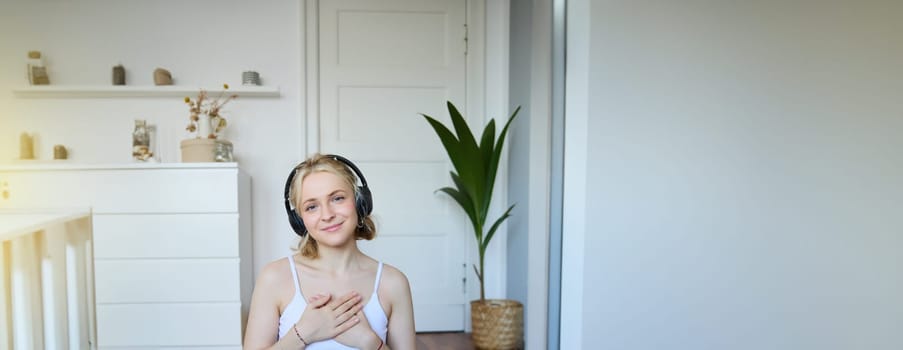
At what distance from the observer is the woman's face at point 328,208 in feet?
3.45

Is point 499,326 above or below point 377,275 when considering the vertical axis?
below

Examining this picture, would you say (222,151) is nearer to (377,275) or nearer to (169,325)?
(169,325)

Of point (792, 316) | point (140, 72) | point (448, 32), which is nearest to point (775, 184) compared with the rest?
point (792, 316)

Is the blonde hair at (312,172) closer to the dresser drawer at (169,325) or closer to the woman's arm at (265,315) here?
the woman's arm at (265,315)

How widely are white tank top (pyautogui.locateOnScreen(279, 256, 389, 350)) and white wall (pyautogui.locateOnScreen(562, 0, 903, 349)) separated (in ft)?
3.05

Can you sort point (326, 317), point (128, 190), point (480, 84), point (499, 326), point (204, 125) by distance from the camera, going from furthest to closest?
1. point (480, 84)
2. point (204, 125)
3. point (499, 326)
4. point (128, 190)
5. point (326, 317)

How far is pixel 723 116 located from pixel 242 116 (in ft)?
8.44

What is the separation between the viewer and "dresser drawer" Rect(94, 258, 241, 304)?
275 cm

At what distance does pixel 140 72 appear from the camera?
127 inches

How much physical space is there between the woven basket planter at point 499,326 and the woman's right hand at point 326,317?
193cm

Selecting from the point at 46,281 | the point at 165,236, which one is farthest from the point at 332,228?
the point at 165,236

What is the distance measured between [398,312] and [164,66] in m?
2.76

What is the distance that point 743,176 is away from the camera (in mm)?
1852

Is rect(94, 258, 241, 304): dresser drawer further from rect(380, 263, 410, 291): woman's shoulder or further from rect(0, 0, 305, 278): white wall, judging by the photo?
rect(380, 263, 410, 291): woman's shoulder
